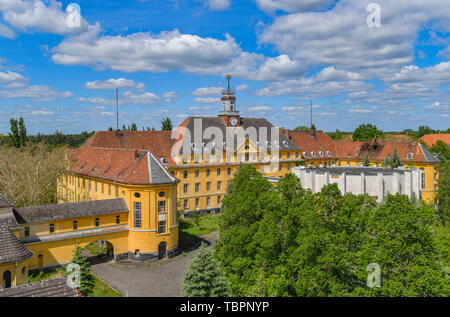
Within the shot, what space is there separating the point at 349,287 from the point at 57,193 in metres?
50.7

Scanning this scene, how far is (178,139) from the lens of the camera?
61.8m

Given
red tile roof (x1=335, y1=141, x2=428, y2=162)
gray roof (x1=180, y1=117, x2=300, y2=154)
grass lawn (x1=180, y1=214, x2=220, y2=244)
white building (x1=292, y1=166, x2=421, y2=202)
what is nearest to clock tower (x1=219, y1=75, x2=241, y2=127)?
gray roof (x1=180, y1=117, x2=300, y2=154)

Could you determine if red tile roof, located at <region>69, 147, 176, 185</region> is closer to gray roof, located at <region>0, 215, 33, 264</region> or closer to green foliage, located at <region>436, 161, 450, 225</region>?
gray roof, located at <region>0, 215, 33, 264</region>

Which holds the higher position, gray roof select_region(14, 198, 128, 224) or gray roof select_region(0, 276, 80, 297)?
gray roof select_region(14, 198, 128, 224)

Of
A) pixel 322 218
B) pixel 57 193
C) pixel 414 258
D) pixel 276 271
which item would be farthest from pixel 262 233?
pixel 57 193

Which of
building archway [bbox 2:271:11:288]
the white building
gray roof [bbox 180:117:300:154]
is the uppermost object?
gray roof [bbox 180:117:300:154]

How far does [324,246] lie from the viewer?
22578 mm

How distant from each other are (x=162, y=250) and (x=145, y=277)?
5683mm

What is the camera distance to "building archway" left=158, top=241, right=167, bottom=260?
130 ft

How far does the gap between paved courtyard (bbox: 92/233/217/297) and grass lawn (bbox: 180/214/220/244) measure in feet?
22.5

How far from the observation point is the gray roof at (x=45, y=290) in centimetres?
1587

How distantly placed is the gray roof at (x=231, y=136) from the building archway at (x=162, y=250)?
70.9ft

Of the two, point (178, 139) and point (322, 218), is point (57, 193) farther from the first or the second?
point (322, 218)

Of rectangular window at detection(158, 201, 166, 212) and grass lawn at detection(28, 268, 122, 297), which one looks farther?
rectangular window at detection(158, 201, 166, 212)
